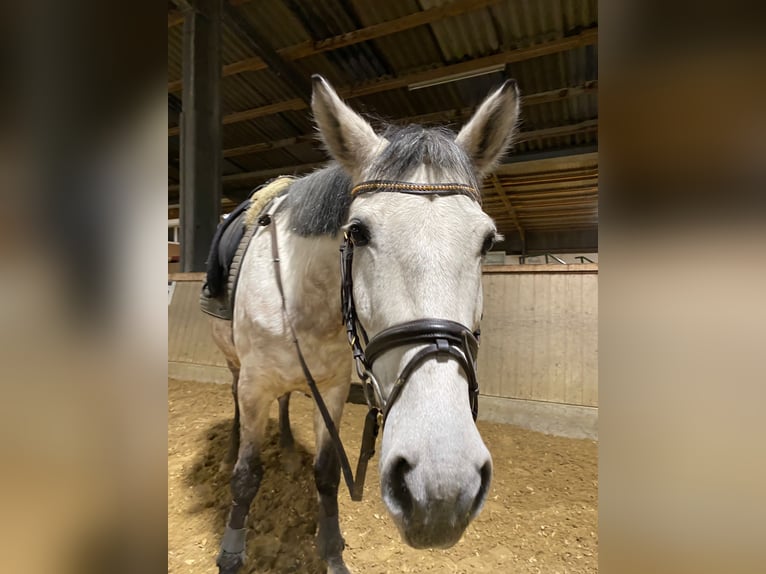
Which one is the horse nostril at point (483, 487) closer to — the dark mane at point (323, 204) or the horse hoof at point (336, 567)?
the dark mane at point (323, 204)

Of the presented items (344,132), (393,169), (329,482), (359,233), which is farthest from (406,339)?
(329,482)

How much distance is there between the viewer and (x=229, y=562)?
1.55 metres

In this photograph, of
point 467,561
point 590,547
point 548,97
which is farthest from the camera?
point 548,97

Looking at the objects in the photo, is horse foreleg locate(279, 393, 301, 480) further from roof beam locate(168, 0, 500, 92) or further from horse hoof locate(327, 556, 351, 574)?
roof beam locate(168, 0, 500, 92)

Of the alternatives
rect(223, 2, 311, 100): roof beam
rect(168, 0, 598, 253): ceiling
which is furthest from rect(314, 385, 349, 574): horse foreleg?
rect(223, 2, 311, 100): roof beam

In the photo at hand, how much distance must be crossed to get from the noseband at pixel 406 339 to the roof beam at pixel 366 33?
4.15m

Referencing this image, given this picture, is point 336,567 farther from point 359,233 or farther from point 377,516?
point 359,233

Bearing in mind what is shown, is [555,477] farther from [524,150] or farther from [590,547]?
[524,150]

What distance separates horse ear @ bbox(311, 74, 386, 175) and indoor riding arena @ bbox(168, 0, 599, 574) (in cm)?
6

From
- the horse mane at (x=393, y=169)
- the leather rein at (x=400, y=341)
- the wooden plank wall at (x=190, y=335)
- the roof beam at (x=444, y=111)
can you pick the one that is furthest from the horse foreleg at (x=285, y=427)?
the roof beam at (x=444, y=111)

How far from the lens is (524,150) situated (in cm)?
639
